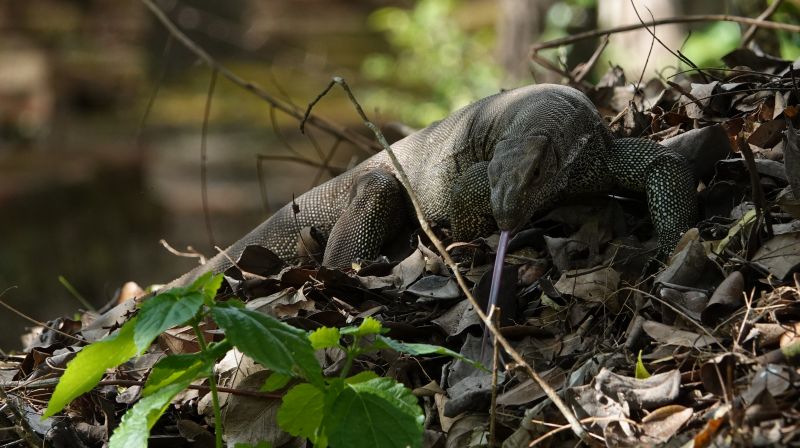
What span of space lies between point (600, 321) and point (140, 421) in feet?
4.74

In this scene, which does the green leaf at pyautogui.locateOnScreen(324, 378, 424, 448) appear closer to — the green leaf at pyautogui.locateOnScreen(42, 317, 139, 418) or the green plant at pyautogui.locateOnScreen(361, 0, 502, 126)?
the green leaf at pyautogui.locateOnScreen(42, 317, 139, 418)

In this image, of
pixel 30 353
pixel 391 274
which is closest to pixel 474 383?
pixel 391 274

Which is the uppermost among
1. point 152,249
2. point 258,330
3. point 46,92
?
point 258,330

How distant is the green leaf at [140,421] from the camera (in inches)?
91.8

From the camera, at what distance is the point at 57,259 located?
456 inches

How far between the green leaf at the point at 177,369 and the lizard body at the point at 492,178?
1239 mm

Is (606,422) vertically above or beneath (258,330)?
beneath

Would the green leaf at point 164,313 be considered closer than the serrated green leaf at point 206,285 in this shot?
Yes

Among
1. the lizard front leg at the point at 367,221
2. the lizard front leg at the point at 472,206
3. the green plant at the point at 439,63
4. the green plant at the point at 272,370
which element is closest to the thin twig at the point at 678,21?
the lizard front leg at the point at 472,206

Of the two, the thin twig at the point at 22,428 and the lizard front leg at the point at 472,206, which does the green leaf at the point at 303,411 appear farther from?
the lizard front leg at the point at 472,206

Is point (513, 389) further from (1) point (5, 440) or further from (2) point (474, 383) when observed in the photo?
(1) point (5, 440)

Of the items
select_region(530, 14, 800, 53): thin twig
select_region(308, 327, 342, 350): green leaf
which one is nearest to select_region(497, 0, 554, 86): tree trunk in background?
select_region(530, 14, 800, 53): thin twig

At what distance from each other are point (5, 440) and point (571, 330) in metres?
1.94

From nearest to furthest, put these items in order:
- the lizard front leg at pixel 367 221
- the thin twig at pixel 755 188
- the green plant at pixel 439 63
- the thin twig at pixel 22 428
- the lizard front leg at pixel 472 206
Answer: the thin twig at pixel 755 188, the thin twig at pixel 22 428, the lizard front leg at pixel 472 206, the lizard front leg at pixel 367 221, the green plant at pixel 439 63
